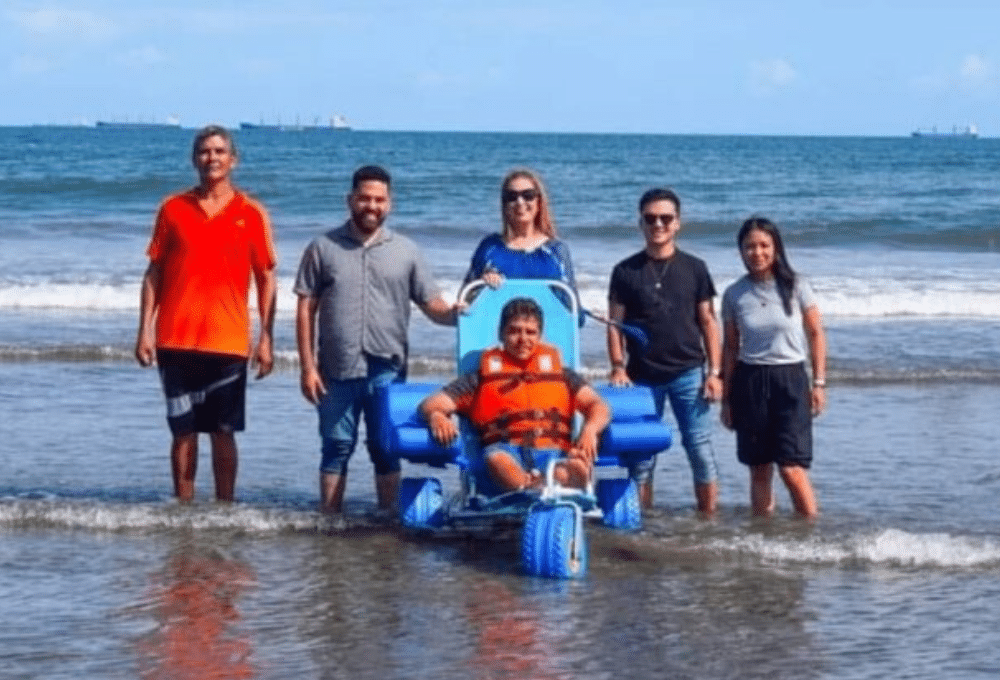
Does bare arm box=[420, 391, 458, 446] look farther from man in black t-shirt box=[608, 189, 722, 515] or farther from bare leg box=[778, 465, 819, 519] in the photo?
bare leg box=[778, 465, 819, 519]

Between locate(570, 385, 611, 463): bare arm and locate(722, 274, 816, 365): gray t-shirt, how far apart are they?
0.84 meters

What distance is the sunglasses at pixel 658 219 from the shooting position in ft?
27.6

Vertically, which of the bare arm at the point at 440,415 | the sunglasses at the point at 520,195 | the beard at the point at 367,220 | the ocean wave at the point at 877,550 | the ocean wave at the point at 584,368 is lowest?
the ocean wave at the point at 877,550

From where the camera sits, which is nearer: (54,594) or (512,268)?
(54,594)

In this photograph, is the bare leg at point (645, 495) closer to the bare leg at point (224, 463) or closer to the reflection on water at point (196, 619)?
the bare leg at point (224, 463)

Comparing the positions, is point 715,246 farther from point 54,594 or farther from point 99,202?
point 54,594

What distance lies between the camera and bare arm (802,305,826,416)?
27.4ft

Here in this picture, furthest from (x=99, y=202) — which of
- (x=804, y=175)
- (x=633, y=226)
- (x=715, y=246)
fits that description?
(x=804, y=175)

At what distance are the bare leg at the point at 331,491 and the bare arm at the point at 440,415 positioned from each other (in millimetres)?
945

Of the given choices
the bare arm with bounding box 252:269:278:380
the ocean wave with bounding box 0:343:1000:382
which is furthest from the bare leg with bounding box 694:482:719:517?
the ocean wave with bounding box 0:343:1000:382

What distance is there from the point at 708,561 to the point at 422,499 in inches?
47.6

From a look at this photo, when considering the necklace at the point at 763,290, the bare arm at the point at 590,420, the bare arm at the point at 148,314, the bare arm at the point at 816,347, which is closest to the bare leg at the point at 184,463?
the bare arm at the point at 148,314

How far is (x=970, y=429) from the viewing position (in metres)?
11.8

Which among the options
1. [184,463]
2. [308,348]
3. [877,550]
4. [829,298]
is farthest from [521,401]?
[829,298]
